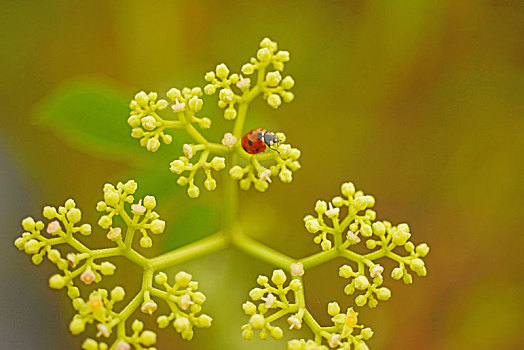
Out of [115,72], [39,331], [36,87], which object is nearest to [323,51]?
[115,72]

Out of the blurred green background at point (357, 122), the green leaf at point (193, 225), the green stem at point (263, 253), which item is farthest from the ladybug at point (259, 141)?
the blurred green background at point (357, 122)

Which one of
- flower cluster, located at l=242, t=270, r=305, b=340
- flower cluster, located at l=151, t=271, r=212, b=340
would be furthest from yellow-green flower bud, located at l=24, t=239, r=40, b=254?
flower cluster, located at l=242, t=270, r=305, b=340

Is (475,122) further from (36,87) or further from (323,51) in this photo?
(36,87)

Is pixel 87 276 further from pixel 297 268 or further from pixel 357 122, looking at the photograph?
pixel 357 122

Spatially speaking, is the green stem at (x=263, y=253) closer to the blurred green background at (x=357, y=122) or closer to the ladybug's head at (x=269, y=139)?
the ladybug's head at (x=269, y=139)

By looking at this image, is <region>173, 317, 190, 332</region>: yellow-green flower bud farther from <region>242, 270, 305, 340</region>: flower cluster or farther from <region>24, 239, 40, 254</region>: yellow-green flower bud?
<region>24, 239, 40, 254</region>: yellow-green flower bud
